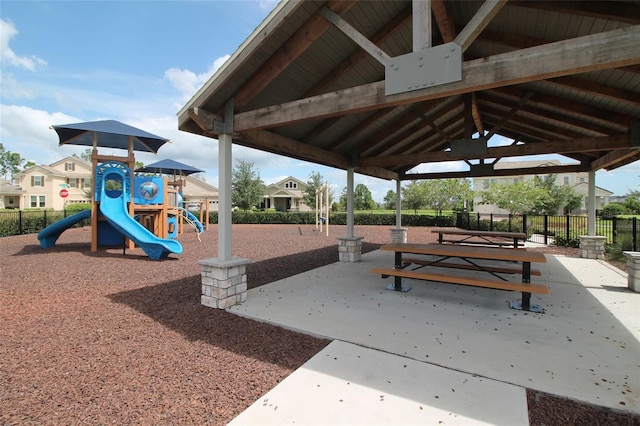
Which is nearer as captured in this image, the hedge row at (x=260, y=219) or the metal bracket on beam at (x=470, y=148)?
the metal bracket on beam at (x=470, y=148)

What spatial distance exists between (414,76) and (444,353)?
2.85 m

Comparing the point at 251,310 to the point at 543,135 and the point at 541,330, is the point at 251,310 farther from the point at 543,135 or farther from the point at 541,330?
the point at 543,135

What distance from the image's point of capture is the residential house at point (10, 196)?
32869 mm

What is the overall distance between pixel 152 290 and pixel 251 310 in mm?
2378

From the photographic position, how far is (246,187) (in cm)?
3186

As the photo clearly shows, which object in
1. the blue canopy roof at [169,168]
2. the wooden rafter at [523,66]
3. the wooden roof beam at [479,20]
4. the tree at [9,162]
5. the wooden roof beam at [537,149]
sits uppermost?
the tree at [9,162]

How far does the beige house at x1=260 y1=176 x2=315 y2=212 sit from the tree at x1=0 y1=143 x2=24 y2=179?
4696 centimetres

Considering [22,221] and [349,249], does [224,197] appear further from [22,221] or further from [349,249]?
[22,221]

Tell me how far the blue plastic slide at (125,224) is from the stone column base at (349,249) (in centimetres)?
459

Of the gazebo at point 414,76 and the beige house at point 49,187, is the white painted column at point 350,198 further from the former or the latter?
the beige house at point 49,187

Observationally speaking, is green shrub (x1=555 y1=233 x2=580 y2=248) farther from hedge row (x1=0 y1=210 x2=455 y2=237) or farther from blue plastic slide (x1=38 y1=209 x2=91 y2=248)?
blue plastic slide (x1=38 y1=209 x2=91 y2=248)

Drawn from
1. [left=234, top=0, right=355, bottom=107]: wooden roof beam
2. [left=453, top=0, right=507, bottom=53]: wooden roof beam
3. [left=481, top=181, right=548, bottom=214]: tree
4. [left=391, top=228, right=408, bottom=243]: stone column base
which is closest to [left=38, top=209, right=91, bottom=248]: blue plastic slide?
[left=234, top=0, right=355, bottom=107]: wooden roof beam

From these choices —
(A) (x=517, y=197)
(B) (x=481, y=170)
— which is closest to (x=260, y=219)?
(B) (x=481, y=170)

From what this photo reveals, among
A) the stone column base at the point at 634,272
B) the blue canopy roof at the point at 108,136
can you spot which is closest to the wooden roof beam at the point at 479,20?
the stone column base at the point at 634,272
